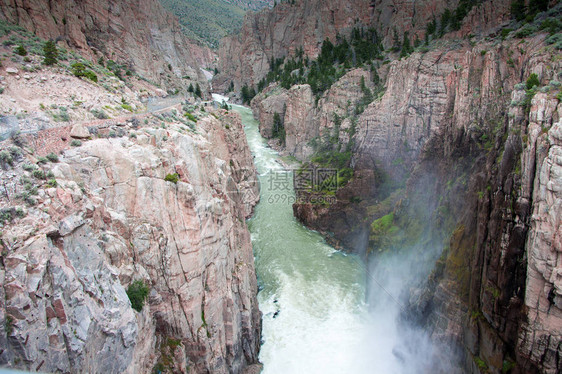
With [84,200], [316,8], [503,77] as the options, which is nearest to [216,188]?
[84,200]

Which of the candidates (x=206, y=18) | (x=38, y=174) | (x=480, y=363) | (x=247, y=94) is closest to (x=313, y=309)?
(x=480, y=363)

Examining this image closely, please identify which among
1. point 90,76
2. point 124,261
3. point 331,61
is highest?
point 331,61

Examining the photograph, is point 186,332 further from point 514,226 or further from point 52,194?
point 514,226

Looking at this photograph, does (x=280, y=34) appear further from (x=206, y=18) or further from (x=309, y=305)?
(x=206, y=18)

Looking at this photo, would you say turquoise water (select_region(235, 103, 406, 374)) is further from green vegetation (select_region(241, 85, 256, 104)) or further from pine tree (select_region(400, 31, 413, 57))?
green vegetation (select_region(241, 85, 256, 104))

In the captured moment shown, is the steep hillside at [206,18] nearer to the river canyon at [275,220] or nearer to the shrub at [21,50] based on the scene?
the river canyon at [275,220]
